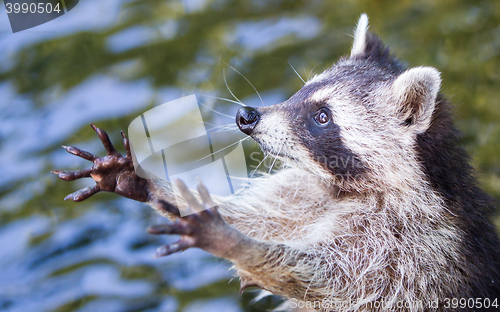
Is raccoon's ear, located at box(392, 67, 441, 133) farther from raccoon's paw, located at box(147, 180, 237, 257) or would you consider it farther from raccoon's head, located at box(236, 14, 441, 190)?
raccoon's paw, located at box(147, 180, 237, 257)

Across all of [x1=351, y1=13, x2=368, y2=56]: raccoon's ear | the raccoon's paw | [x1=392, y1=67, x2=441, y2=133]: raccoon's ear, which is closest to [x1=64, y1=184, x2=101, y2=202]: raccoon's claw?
the raccoon's paw

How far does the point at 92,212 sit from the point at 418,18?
5.11 meters

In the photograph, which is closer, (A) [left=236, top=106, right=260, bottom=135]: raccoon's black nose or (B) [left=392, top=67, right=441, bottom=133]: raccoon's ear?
(B) [left=392, top=67, right=441, bottom=133]: raccoon's ear

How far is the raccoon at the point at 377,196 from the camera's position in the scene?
3518mm

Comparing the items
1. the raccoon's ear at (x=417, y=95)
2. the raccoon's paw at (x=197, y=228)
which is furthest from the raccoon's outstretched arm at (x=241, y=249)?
the raccoon's ear at (x=417, y=95)

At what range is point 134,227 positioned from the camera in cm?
514

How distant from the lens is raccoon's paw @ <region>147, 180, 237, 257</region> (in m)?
2.73

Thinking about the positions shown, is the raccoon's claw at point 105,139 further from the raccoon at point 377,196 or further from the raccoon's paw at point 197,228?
the raccoon's paw at point 197,228

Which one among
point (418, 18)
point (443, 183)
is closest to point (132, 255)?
point (443, 183)

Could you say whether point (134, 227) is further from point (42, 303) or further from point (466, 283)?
point (466, 283)

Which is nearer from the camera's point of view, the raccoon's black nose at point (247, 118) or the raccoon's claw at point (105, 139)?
the raccoon's claw at point (105, 139)

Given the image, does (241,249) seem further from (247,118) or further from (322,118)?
(322,118)

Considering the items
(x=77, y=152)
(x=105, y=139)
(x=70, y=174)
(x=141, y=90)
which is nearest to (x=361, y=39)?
(x=105, y=139)

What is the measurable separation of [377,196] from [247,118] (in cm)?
118
